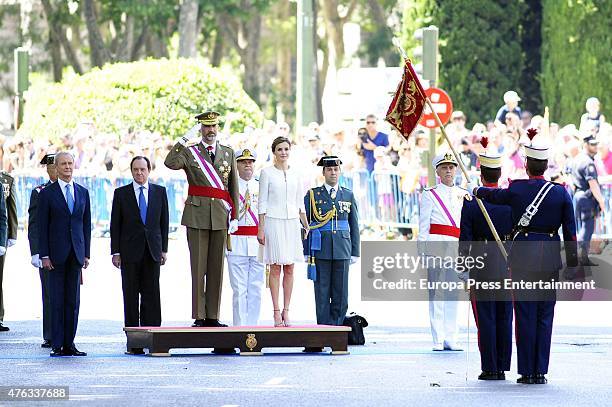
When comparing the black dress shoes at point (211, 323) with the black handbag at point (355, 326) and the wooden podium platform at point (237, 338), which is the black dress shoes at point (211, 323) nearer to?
the wooden podium platform at point (237, 338)

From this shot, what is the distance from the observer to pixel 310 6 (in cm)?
3338

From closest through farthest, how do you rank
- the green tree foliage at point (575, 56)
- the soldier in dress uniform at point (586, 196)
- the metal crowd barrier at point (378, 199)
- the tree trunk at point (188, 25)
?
the soldier in dress uniform at point (586, 196)
the metal crowd barrier at point (378, 199)
the green tree foliage at point (575, 56)
the tree trunk at point (188, 25)

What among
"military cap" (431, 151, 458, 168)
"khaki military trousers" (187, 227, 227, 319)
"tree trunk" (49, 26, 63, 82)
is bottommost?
"khaki military trousers" (187, 227, 227, 319)

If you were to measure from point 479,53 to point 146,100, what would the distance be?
788 centimetres

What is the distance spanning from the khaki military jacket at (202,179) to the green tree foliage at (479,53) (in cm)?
2284

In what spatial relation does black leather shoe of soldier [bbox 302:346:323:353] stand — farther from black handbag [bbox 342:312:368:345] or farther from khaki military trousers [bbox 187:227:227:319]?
khaki military trousers [bbox 187:227:227:319]

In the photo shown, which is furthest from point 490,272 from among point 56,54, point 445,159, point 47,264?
point 56,54

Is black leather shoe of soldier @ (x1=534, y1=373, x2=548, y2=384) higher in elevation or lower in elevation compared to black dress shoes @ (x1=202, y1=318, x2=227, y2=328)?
lower

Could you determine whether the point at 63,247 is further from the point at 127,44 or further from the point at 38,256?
the point at 127,44

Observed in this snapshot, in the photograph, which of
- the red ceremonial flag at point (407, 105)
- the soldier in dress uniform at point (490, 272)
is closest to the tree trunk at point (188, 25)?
the red ceremonial flag at point (407, 105)

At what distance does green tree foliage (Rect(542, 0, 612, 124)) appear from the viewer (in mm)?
39750

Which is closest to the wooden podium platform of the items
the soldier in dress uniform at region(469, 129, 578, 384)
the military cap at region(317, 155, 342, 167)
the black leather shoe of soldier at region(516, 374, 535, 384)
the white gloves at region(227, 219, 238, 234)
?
the white gloves at region(227, 219, 238, 234)

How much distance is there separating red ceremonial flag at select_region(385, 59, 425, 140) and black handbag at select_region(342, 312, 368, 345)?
2.32 m

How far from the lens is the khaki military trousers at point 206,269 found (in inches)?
747
